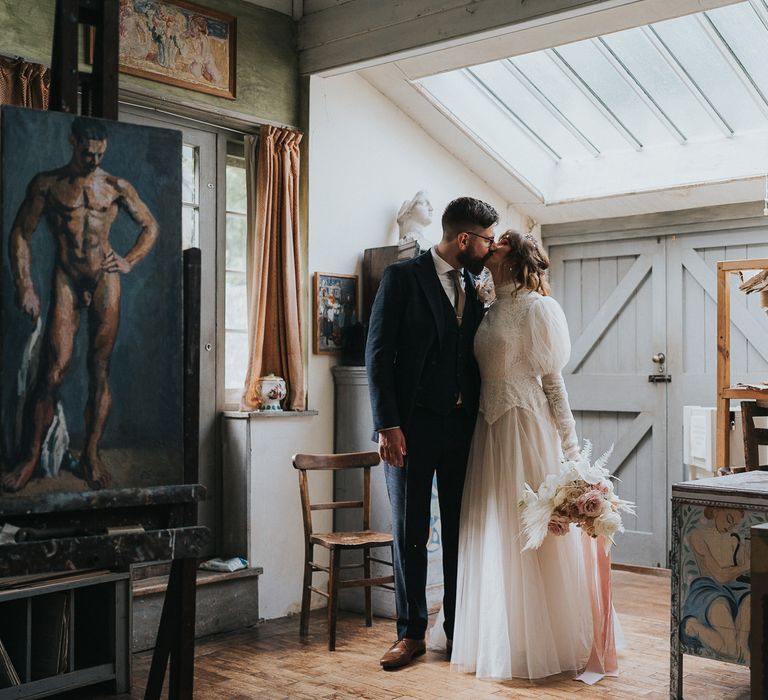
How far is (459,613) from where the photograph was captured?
3.60m

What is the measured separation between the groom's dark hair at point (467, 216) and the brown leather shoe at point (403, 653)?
1578 millimetres

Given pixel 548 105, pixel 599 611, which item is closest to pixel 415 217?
pixel 548 105

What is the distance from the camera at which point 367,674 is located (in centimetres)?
355

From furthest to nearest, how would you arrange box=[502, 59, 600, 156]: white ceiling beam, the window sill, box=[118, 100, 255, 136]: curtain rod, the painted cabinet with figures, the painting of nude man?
1. box=[502, 59, 600, 156]: white ceiling beam
2. the window sill
3. box=[118, 100, 255, 136]: curtain rod
4. the painted cabinet with figures
5. the painting of nude man

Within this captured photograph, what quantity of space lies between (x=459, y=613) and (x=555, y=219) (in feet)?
10.3

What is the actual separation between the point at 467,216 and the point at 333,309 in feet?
4.16

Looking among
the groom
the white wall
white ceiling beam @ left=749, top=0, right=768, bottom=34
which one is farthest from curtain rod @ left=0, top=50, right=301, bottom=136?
white ceiling beam @ left=749, top=0, right=768, bottom=34

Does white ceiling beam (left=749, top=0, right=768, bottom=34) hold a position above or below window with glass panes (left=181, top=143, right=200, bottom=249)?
above

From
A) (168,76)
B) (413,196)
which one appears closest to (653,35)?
(413,196)

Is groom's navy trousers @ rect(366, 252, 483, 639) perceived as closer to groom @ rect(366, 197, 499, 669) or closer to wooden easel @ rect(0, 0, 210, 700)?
groom @ rect(366, 197, 499, 669)

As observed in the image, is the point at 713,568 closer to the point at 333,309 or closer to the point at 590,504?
the point at 590,504

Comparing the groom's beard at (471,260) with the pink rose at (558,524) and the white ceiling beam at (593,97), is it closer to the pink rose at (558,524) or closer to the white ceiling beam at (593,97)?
the pink rose at (558,524)

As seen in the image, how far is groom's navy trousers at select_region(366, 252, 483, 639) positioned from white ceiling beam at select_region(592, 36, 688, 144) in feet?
6.09

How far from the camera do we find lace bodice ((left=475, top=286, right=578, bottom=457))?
3611mm
